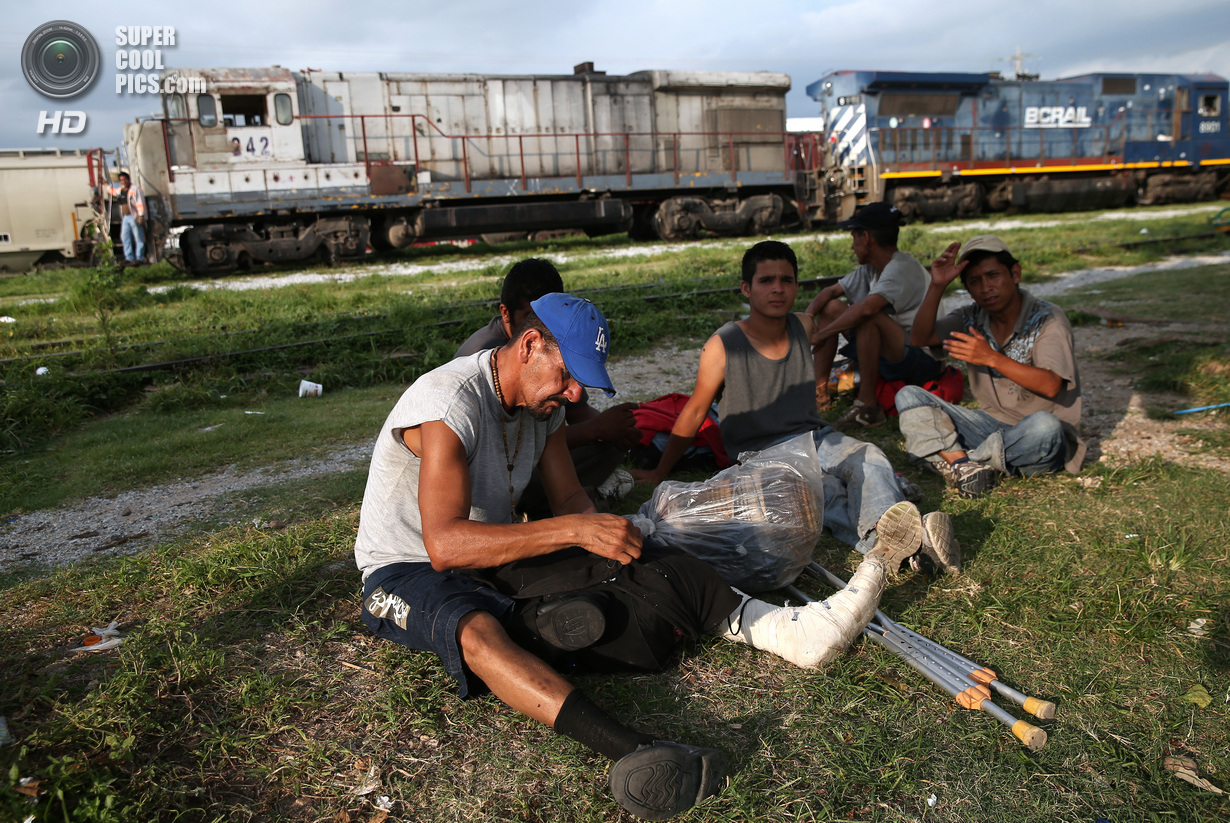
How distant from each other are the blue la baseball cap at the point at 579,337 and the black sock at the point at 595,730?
0.92 meters

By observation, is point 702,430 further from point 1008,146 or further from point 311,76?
point 1008,146

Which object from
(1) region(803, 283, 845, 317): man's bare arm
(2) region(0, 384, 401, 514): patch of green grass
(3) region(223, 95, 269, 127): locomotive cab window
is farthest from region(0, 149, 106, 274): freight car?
(1) region(803, 283, 845, 317): man's bare arm

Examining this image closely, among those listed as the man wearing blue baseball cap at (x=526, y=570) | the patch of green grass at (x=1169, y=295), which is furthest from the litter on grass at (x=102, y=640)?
the patch of green grass at (x=1169, y=295)

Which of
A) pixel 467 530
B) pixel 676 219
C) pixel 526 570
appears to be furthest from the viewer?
pixel 676 219

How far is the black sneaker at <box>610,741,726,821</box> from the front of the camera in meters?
2.01

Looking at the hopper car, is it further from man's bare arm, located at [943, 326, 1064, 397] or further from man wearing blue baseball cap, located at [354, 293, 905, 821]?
man wearing blue baseball cap, located at [354, 293, 905, 821]

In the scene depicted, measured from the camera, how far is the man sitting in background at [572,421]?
3781 mm

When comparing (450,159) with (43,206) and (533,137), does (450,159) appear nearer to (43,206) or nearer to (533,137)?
(533,137)

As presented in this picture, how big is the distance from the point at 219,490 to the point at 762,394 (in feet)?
10.8

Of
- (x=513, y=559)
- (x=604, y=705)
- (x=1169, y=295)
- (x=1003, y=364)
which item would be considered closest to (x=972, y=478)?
(x=1003, y=364)

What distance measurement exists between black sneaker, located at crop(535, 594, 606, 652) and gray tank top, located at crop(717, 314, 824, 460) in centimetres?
178

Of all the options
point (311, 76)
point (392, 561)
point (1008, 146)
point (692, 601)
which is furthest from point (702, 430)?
point (1008, 146)

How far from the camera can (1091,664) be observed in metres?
2.70

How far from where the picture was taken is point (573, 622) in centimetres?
245
